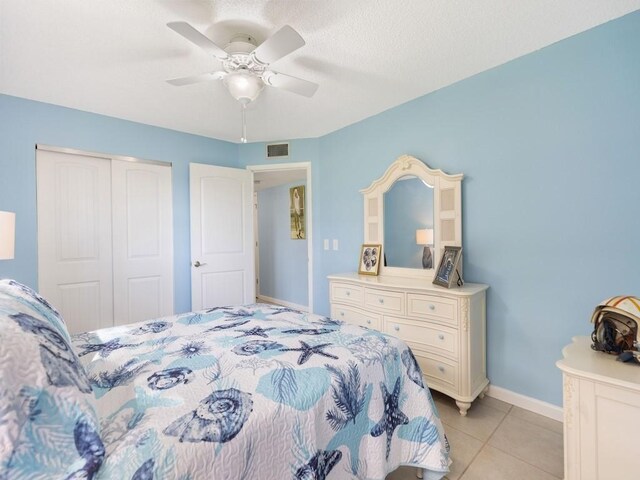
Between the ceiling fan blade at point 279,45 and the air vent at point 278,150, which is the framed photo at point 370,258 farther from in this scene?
the ceiling fan blade at point 279,45

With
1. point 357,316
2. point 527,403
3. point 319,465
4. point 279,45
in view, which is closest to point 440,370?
point 527,403

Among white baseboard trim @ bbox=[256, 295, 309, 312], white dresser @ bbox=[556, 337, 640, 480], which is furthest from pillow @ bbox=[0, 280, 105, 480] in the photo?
white baseboard trim @ bbox=[256, 295, 309, 312]

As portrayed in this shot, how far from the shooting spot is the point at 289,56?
199 centimetres

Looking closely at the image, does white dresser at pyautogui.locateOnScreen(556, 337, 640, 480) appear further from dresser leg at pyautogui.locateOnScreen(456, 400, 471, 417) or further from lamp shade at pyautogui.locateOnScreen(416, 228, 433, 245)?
lamp shade at pyautogui.locateOnScreen(416, 228, 433, 245)

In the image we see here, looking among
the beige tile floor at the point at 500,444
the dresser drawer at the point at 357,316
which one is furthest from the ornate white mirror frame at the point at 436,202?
the beige tile floor at the point at 500,444

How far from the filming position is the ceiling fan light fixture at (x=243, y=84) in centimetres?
191

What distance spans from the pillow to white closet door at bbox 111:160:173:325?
2.52 metres

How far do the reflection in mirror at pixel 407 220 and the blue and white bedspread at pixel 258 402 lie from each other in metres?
1.22

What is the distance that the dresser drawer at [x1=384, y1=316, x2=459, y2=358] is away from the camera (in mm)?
2037

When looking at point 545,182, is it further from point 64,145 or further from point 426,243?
point 64,145

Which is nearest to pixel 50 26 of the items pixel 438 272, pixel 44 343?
pixel 44 343

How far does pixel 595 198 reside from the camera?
1.78m

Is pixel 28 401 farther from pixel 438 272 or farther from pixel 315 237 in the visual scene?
pixel 315 237

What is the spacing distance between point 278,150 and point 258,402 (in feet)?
10.3
